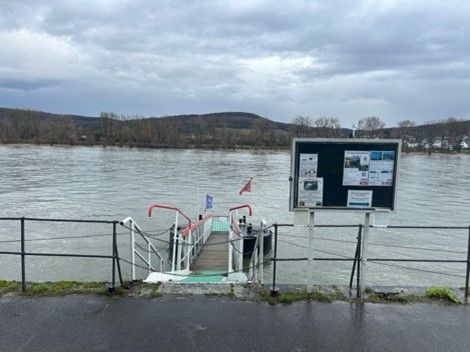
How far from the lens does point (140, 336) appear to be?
4262 mm

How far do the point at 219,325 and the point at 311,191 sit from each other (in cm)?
194

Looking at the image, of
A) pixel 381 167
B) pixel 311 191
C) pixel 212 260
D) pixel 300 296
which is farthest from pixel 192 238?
pixel 381 167

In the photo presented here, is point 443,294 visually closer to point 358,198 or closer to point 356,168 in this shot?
point 358,198

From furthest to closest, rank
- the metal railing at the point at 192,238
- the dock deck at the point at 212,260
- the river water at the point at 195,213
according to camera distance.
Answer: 1. the river water at the point at 195,213
2. the dock deck at the point at 212,260
3. the metal railing at the point at 192,238

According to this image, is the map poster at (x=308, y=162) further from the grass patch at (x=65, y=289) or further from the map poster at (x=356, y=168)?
the grass patch at (x=65, y=289)

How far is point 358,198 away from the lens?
5289mm

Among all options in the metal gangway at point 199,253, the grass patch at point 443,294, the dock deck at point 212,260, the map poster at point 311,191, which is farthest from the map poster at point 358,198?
the dock deck at point 212,260

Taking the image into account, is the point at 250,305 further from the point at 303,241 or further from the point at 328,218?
the point at 328,218

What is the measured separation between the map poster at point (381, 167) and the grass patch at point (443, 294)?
5.09 ft

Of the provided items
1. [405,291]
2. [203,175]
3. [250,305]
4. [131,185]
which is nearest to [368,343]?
[250,305]

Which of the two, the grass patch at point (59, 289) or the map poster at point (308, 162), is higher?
the map poster at point (308, 162)

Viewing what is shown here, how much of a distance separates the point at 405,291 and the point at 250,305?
2190 millimetres

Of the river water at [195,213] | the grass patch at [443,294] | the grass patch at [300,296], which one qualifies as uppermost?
the grass patch at [443,294]

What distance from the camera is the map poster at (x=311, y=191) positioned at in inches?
207
